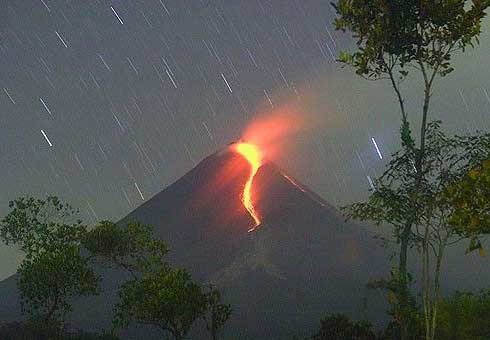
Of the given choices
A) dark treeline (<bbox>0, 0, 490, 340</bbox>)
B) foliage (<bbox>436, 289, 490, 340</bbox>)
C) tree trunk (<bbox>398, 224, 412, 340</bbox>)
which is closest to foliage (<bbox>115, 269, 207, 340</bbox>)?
dark treeline (<bbox>0, 0, 490, 340</bbox>)

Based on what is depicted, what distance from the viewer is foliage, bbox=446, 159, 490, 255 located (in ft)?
41.9

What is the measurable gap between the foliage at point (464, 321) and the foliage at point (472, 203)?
20.7m

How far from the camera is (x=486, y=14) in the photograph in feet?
77.9

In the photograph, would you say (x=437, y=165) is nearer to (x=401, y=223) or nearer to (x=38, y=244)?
(x=401, y=223)

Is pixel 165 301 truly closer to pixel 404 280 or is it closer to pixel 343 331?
pixel 343 331

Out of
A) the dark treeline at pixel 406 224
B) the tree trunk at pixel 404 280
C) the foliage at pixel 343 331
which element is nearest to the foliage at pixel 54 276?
the dark treeline at pixel 406 224

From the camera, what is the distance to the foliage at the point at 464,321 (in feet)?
105

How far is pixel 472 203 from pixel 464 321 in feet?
71.1

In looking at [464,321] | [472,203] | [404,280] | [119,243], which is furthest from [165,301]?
[472,203]

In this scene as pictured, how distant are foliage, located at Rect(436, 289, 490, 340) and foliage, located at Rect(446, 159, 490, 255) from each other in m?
20.7

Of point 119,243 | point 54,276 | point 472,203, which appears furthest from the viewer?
point 119,243

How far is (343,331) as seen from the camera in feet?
113

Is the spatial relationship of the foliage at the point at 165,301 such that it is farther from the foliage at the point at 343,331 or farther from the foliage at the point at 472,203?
the foliage at the point at 472,203

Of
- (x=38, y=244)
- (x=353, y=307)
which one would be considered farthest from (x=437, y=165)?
(x=353, y=307)
